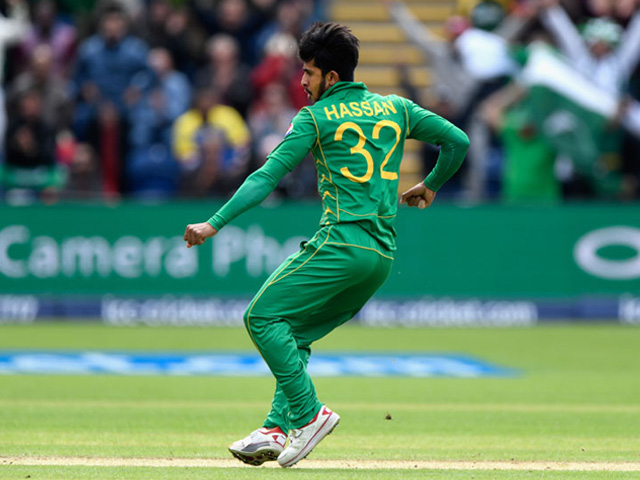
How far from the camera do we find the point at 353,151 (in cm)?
738

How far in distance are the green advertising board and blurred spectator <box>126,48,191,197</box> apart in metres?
1.26

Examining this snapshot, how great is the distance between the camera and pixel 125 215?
723 inches

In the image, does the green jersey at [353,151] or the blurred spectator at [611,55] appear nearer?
the green jersey at [353,151]

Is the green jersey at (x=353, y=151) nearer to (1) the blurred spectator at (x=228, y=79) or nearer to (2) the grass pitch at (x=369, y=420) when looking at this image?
(2) the grass pitch at (x=369, y=420)

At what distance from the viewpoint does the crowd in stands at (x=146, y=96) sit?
19.1 m

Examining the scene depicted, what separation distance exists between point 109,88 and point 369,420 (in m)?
11.8

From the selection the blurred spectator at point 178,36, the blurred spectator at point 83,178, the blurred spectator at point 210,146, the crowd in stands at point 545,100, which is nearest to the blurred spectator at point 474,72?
the crowd in stands at point 545,100

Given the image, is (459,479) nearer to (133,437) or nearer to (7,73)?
(133,437)

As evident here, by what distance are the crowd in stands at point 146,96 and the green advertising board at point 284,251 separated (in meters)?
0.86

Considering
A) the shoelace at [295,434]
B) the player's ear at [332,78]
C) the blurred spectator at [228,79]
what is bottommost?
the shoelace at [295,434]

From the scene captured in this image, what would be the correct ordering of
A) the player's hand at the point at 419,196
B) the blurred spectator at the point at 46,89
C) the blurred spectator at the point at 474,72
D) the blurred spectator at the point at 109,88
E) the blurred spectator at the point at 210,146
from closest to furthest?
the player's hand at the point at 419,196, the blurred spectator at the point at 474,72, the blurred spectator at the point at 210,146, the blurred spectator at the point at 109,88, the blurred spectator at the point at 46,89

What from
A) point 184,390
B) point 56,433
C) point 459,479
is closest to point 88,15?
point 184,390

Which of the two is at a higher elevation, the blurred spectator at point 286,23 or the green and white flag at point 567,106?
the blurred spectator at point 286,23

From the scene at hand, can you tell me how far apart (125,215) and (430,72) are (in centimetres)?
568
